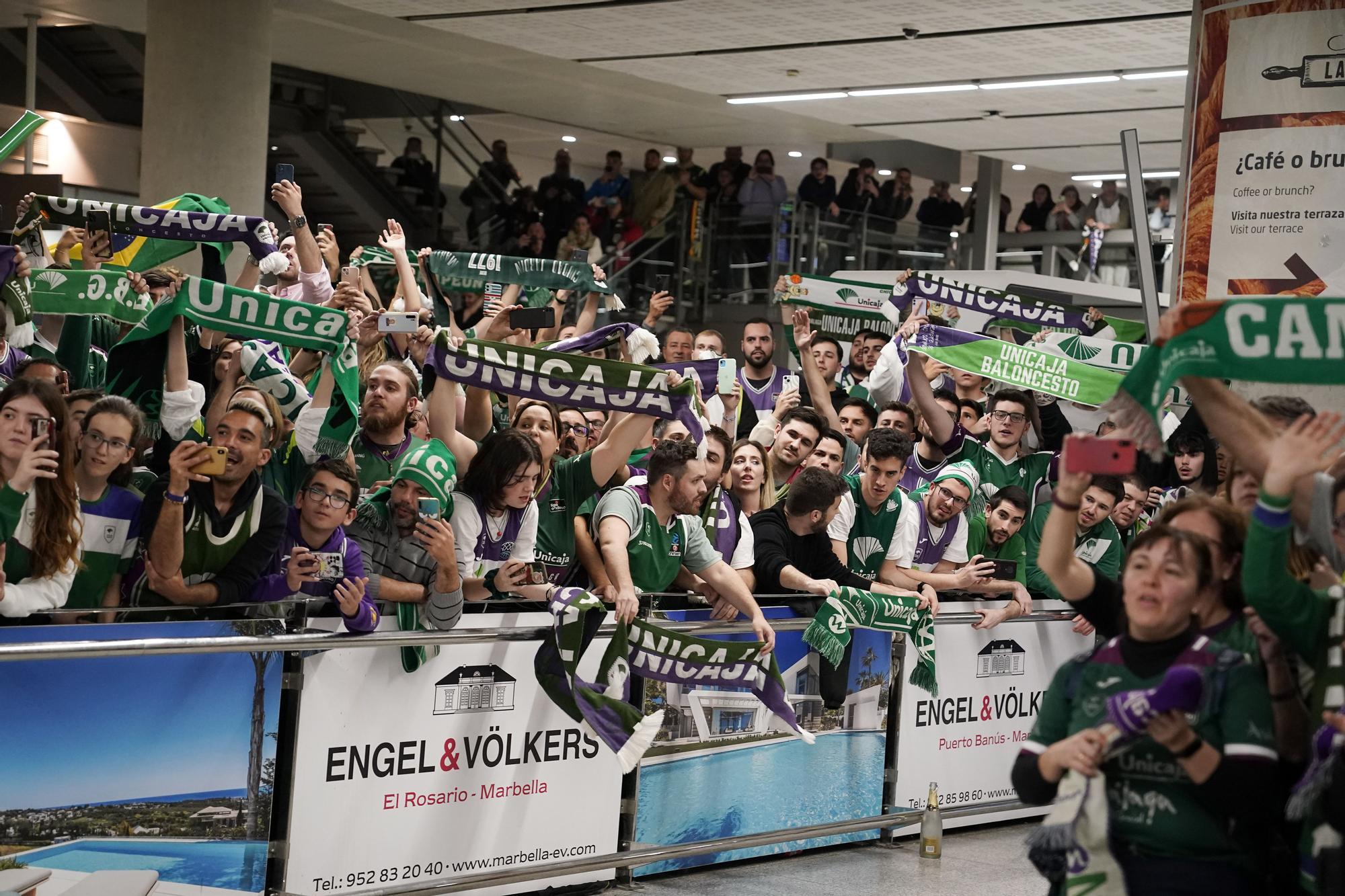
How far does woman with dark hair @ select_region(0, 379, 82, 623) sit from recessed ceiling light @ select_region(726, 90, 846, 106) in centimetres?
1103

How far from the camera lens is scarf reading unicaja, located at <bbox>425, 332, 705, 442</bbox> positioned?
6258 mm

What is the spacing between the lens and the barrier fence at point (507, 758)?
5.37 meters

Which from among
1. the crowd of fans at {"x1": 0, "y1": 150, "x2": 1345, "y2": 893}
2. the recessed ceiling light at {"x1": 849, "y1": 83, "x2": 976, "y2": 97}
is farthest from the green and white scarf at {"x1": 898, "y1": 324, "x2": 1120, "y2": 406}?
the recessed ceiling light at {"x1": 849, "y1": 83, "x2": 976, "y2": 97}

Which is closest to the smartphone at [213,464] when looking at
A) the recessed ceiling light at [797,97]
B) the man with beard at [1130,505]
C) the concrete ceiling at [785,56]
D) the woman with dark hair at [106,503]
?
the woman with dark hair at [106,503]

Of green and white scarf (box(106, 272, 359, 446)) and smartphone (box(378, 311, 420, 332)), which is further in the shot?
smartphone (box(378, 311, 420, 332))

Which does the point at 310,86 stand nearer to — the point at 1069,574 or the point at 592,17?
the point at 592,17

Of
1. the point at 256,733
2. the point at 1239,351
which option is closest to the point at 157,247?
the point at 256,733

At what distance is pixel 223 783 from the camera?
17.3 feet

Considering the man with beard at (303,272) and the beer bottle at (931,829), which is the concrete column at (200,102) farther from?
the beer bottle at (931,829)

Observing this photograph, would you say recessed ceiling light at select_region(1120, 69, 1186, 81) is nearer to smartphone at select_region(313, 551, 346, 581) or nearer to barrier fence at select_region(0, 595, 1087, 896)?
barrier fence at select_region(0, 595, 1087, 896)

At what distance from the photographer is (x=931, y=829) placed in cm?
757

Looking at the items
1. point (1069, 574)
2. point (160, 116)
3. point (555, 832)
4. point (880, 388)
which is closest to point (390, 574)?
point (555, 832)

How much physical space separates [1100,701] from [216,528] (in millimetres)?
3107

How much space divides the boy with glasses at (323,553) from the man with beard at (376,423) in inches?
29.4
